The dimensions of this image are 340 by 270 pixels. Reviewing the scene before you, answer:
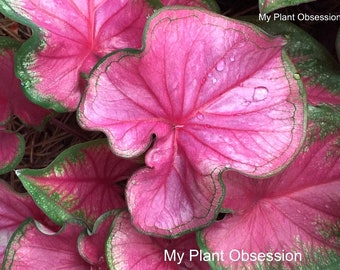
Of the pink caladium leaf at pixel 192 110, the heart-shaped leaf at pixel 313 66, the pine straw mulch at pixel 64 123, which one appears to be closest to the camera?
the pink caladium leaf at pixel 192 110

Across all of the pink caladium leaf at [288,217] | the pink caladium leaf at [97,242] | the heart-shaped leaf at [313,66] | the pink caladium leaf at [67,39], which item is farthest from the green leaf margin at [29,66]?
the heart-shaped leaf at [313,66]

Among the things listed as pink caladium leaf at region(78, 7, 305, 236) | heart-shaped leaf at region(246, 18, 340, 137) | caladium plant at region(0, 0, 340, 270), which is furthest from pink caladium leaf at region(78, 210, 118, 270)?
heart-shaped leaf at region(246, 18, 340, 137)

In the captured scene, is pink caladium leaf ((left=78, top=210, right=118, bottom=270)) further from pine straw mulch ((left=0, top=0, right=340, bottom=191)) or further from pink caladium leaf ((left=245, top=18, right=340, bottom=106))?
pink caladium leaf ((left=245, top=18, right=340, bottom=106))

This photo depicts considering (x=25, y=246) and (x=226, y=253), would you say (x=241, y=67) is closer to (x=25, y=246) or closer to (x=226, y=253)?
(x=226, y=253)

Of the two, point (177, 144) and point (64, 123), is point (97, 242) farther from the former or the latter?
point (64, 123)

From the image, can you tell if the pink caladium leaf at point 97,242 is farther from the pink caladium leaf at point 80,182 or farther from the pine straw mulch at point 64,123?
the pine straw mulch at point 64,123

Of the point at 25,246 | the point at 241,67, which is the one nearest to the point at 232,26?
the point at 241,67

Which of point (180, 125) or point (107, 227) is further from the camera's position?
point (107, 227)
